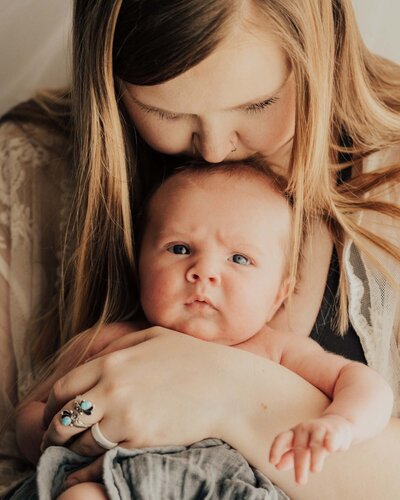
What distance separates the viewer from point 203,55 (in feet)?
4.04

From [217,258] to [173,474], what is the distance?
36 cm

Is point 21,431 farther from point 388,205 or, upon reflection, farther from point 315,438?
point 388,205

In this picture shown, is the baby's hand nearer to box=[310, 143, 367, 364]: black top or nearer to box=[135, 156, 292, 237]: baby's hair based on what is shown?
box=[310, 143, 367, 364]: black top

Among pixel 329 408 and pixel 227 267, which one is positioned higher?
pixel 227 267

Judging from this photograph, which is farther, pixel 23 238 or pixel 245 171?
pixel 23 238

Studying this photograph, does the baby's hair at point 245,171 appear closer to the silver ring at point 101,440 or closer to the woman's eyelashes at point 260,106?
the woman's eyelashes at point 260,106

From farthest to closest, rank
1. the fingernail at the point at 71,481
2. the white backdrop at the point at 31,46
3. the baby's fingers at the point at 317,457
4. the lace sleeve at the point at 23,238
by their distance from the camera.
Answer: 1. the white backdrop at the point at 31,46
2. the lace sleeve at the point at 23,238
3. the fingernail at the point at 71,481
4. the baby's fingers at the point at 317,457

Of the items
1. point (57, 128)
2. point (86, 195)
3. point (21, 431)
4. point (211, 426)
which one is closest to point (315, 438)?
point (211, 426)

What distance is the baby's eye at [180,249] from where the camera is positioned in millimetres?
1389

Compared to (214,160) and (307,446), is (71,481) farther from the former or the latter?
(214,160)

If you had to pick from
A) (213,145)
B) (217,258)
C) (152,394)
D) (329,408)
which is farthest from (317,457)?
(213,145)

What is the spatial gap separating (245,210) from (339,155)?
0.97 ft

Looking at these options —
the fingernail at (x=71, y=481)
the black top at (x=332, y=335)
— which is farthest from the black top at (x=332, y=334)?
the fingernail at (x=71, y=481)

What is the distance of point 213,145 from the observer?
1.37 meters
